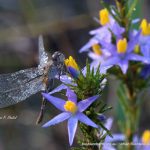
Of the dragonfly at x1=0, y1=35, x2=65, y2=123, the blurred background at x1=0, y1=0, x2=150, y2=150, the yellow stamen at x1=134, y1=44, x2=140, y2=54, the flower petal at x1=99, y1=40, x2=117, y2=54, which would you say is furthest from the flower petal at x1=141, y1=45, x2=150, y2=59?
the blurred background at x1=0, y1=0, x2=150, y2=150

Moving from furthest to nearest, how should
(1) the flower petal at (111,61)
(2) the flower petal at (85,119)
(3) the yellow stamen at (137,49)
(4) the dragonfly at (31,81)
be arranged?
(3) the yellow stamen at (137,49)
(1) the flower petal at (111,61)
(4) the dragonfly at (31,81)
(2) the flower petal at (85,119)

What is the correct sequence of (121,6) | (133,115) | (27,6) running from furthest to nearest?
1. (27,6)
2. (133,115)
3. (121,6)

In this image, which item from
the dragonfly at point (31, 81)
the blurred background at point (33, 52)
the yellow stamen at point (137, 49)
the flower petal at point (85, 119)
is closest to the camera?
the flower petal at point (85, 119)

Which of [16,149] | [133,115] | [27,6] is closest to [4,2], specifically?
[27,6]

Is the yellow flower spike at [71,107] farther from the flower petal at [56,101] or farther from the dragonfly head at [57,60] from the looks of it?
the dragonfly head at [57,60]

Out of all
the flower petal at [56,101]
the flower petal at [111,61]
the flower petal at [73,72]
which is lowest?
the flower petal at [56,101]

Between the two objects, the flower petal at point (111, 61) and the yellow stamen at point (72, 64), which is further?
the flower petal at point (111, 61)

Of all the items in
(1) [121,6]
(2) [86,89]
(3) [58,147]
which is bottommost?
(3) [58,147]

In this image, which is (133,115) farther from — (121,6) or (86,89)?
(86,89)

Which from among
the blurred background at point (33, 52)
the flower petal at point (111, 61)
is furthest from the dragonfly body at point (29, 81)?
the blurred background at point (33, 52)
